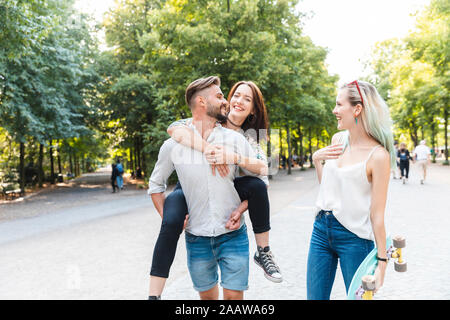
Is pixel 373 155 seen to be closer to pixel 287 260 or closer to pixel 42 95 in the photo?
pixel 287 260

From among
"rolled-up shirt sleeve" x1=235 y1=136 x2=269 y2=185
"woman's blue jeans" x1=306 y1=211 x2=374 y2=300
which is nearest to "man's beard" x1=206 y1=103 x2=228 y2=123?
"rolled-up shirt sleeve" x1=235 y1=136 x2=269 y2=185

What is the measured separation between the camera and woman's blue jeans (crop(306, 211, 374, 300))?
2.50 m

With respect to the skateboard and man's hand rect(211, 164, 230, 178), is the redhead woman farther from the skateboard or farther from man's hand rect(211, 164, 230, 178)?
the skateboard

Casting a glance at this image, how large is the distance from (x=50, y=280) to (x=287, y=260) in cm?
321

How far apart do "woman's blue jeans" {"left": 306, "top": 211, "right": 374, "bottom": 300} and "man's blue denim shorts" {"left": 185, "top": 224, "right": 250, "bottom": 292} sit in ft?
1.59

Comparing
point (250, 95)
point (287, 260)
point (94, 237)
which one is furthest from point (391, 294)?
point (94, 237)

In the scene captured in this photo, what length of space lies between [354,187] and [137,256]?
15.4 ft

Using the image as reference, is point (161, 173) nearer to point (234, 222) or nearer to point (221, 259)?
point (234, 222)

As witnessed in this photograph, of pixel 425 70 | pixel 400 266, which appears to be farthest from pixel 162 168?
pixel 425 70

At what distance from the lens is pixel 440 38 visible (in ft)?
78.8

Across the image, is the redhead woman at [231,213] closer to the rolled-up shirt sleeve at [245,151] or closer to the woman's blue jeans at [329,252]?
the rolled-up shirt sleeve at [245,151]

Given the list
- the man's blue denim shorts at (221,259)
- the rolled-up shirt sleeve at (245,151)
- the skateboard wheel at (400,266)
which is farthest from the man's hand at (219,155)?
the skateboard wheel at (400,266)

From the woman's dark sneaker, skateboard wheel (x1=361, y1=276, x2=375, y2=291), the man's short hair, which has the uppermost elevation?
the man's short hair

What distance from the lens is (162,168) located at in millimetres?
2549
